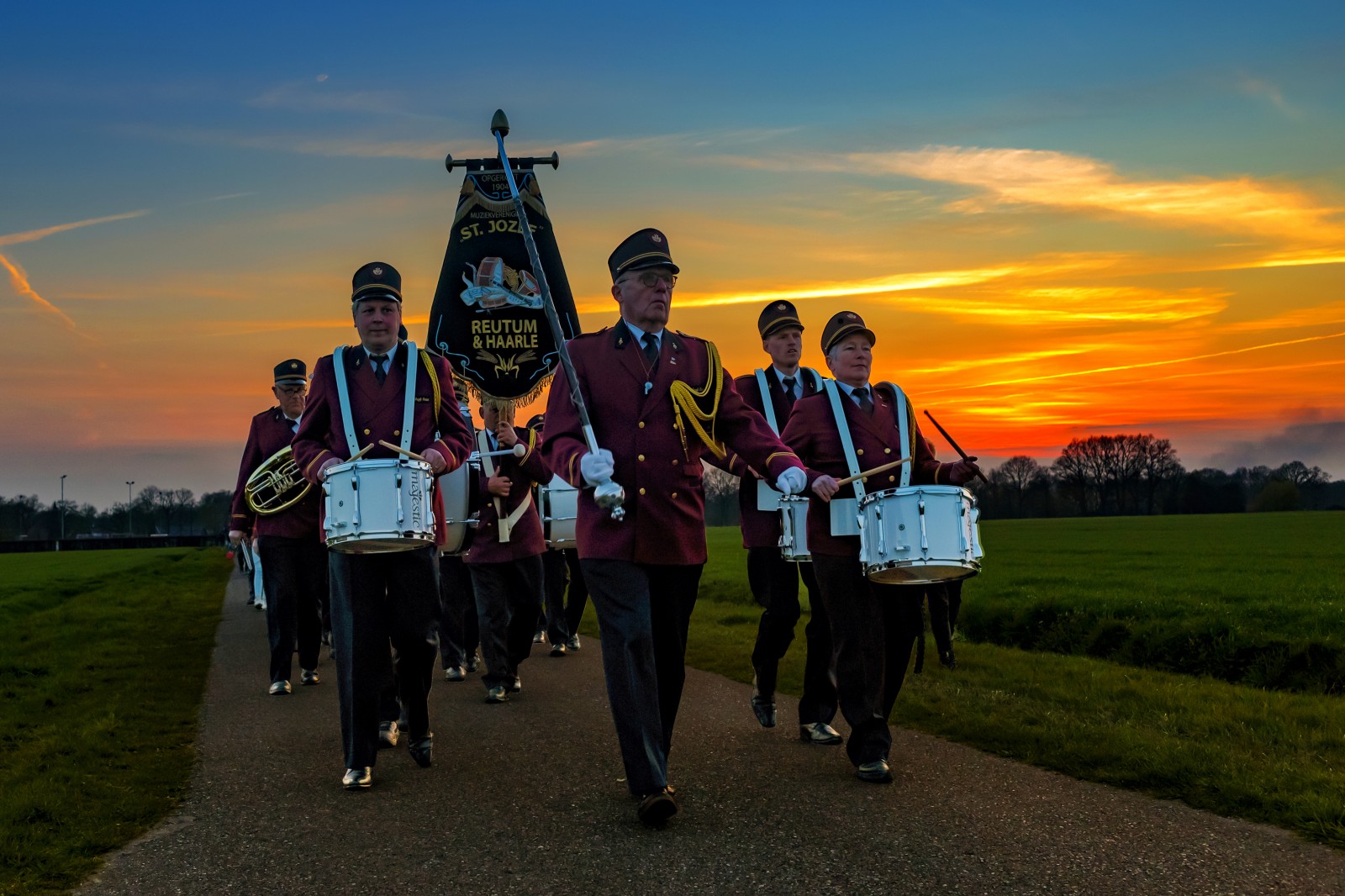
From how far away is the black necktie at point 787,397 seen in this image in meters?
8.31

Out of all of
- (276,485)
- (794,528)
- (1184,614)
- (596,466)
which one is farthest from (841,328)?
(1184,614)

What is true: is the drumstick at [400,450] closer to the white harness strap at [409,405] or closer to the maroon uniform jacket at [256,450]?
the white harness strap at [409,405]

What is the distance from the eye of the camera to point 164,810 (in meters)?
6.21

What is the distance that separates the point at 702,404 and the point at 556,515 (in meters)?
6.82

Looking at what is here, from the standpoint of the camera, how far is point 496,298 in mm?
15570

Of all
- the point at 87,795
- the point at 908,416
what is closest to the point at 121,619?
the point at 87,795

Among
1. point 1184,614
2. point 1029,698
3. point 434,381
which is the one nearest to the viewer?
point 434,381

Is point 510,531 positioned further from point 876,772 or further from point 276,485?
point 876,772

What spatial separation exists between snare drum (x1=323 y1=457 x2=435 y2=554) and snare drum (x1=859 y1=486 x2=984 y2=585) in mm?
2214

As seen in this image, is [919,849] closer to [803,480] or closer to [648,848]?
[648,848]

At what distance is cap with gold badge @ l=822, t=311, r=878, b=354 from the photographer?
6984 millimetres

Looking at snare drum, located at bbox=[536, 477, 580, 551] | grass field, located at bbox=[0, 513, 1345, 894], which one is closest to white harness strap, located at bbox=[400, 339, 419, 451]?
grass field, located at bbox=[0, 513, 1345, 894]

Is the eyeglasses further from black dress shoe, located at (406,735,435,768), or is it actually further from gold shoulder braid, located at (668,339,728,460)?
black dress shoe, located at (406,735,435,768)

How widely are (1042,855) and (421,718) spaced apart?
358 centimetres
